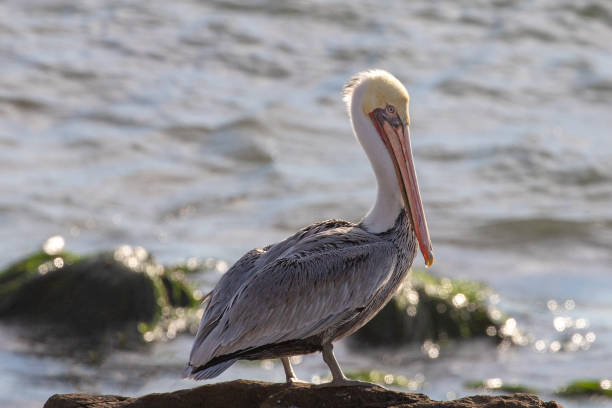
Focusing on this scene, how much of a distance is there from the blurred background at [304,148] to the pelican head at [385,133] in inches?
106

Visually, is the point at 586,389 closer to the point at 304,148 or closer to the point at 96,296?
the point at 96,296

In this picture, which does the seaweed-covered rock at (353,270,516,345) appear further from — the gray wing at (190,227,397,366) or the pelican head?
the gray wing at (190,227,397,366)

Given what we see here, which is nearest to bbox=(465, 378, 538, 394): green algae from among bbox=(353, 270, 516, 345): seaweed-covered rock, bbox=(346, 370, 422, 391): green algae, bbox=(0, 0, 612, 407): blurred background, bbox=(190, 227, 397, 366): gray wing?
bbox=(0, 0, 612, 407): blurred background

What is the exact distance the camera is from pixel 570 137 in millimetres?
16250

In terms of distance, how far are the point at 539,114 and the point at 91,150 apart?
7430 millimetres

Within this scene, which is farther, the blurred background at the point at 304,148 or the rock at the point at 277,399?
the blurred background at the point at 304,148

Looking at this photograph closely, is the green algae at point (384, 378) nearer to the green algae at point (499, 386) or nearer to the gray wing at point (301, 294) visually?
the green algae at point (499, 386)

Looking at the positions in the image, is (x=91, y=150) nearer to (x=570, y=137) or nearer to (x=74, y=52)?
(x=74, y=52)

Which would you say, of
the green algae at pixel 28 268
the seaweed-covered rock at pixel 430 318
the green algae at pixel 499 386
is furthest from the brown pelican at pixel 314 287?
the green algae at pixel 28 268

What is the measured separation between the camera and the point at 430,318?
9484mm

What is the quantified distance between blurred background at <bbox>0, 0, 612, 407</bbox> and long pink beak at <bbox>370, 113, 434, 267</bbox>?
9.08ft

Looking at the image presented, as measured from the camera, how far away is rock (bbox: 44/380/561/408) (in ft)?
16.3

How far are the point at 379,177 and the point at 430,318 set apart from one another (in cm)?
386

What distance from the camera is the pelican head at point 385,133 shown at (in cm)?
581
